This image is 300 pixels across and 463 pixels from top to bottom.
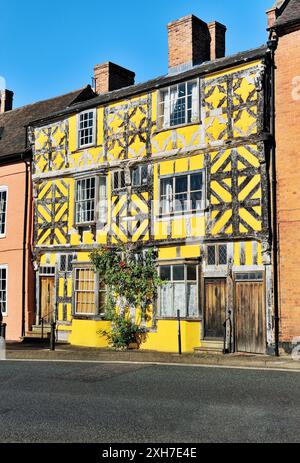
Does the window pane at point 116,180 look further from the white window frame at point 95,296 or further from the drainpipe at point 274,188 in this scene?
the drainpipe at point 274,188

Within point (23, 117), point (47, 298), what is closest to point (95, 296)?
point (47, 298)

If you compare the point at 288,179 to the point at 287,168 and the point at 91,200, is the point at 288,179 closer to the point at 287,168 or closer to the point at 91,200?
the point at 287,168

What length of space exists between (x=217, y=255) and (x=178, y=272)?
1.46 metres

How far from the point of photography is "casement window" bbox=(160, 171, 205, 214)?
1683 cm

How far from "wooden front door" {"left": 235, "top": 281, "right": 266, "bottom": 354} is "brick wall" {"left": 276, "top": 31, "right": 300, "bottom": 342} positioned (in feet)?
1.89

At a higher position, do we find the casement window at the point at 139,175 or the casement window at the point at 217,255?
the casement window at the point at 139,175

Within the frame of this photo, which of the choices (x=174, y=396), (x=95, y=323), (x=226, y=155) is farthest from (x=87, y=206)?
(x=174, y=396)

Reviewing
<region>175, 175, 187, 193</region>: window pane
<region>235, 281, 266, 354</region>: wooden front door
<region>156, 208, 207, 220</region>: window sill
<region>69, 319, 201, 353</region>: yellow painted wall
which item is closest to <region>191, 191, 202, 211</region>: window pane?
<region>156, 208, 207, 220</region>: window sill

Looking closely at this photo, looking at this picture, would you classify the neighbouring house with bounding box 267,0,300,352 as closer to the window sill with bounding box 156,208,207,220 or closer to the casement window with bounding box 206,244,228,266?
the casement window with bounding box 206,244,228,266

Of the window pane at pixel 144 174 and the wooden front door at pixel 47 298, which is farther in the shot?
the wooden front door at pixel 47 298

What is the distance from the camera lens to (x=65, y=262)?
20.1m

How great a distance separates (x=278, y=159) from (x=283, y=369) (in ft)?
19.9

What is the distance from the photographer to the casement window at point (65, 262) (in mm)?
19984

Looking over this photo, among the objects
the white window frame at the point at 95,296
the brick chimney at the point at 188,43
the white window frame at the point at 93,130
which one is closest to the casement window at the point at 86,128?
the white window frame at the point at 93,130
